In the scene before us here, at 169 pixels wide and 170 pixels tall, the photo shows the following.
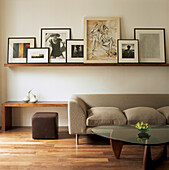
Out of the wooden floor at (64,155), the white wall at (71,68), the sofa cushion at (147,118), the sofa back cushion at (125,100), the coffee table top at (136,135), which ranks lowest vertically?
the wooden floor at (64,155)

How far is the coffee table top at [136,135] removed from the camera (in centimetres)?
220

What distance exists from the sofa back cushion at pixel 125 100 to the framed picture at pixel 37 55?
98 cm

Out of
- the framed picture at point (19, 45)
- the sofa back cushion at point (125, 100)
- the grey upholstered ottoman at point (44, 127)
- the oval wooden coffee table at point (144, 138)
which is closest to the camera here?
the oval wooden coffee table at point (144, 138)

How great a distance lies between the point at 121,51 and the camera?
4145 mm

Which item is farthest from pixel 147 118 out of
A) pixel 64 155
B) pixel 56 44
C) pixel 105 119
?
pixel 56 44

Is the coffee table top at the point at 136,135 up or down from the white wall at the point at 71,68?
down

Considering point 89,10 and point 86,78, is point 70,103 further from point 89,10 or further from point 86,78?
point 89,10

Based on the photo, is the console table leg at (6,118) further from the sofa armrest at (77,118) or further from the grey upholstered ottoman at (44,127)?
the sofa armrest at (77,118)

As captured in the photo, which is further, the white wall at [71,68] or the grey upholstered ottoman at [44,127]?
the white wall at [71,68]

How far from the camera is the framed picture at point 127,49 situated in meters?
4.14

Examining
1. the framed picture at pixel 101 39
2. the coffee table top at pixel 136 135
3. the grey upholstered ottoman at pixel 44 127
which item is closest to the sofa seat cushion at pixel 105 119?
the coffee table top at pixel 136 135

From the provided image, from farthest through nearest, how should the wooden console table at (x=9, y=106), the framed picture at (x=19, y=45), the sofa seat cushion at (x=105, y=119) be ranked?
the framed picture at (x=19, y=45)
the wooden console table at (x=9, y=106)
the sofa seat cushion at (x=105, y=119)

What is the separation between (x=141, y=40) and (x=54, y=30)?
5.61 ft

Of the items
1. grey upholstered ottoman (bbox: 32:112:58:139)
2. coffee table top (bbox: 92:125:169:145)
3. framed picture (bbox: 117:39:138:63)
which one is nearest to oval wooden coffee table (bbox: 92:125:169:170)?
coffee table top (bbox: 92:125:169:145)
